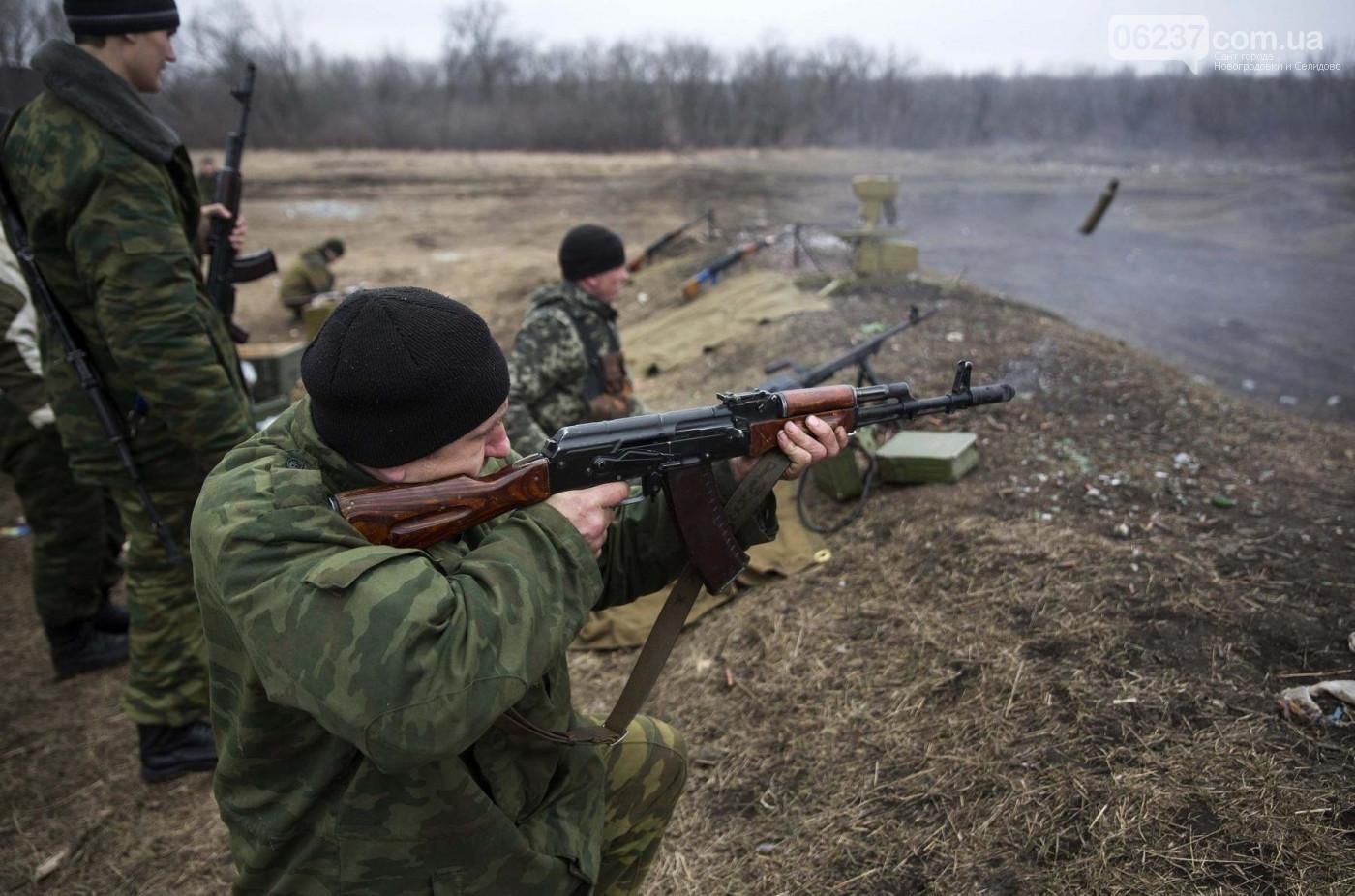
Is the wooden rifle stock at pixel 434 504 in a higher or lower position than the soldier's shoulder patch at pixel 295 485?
lower

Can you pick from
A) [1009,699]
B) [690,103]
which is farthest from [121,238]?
[690,103]

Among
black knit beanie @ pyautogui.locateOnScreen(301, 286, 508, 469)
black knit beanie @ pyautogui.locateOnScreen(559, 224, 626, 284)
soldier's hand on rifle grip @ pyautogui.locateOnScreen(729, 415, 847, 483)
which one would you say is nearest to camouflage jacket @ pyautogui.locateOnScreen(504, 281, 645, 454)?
black knit beanie @ pyautogui.locateOnScreen(559, 224, 626, 284)

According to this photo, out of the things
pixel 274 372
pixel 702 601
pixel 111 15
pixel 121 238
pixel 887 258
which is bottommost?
pixel 702 601

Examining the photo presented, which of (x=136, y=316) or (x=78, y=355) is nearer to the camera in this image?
(x=136, y=316)

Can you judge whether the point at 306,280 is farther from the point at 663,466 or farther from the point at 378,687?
the point at 378,687

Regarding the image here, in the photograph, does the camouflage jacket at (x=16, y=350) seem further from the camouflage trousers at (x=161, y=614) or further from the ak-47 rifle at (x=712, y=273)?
the ak-47 rifle at (x=712, y=273)

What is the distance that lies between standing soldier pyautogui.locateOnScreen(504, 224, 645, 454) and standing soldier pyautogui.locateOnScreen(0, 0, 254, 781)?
1387 mm

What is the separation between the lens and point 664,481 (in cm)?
228

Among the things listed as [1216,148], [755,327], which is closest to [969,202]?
[1216,148]

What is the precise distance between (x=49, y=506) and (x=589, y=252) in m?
3.06

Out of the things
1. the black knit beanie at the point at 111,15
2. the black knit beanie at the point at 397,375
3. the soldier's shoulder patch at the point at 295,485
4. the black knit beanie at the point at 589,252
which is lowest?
the soldier's shoulder patch at the point at 295,485

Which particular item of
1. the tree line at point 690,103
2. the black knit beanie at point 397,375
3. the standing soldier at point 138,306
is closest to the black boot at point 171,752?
the standing soldier at point 138,306

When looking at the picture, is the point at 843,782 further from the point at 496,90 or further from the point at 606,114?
the point at 496,90

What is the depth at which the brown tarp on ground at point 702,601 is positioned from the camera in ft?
14.8
